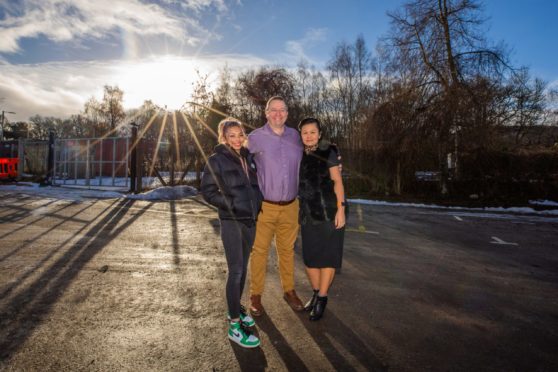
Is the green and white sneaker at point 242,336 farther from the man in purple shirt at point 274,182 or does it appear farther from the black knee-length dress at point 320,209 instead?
the black knee-length dress at point 320,209

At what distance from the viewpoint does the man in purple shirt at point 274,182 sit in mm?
3043

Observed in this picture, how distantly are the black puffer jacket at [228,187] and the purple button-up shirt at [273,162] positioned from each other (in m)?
0.33

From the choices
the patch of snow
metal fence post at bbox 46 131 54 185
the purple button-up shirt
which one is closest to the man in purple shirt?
the purple button-up shirt

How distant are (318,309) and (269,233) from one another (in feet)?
2.73

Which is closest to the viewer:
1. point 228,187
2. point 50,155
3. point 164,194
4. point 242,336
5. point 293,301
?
point 242,336

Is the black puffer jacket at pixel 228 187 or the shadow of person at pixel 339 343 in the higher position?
the black puffer jacket at pixel 228 187

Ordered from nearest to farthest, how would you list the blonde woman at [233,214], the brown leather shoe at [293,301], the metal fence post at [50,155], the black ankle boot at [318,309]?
the blonde woman at [233,214]
the black ankle boot at [318,309]
the brown leather shoe at [293,301]
the metal fence post at [50,155]

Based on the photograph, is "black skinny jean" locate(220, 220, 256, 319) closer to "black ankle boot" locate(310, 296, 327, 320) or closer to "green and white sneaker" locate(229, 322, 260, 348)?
"green and white sneaker" locate(229, 322, 260, 348)

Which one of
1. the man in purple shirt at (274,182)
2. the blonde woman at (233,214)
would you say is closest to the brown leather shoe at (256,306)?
the man in purple shirt at (274,182)

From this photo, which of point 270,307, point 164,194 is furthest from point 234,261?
point 164,194

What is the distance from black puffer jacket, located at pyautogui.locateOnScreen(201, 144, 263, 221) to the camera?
263 cm

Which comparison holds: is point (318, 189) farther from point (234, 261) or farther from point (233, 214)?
point (234, 261)

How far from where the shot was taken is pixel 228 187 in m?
2.66

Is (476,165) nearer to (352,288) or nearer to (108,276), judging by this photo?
(352,288)
